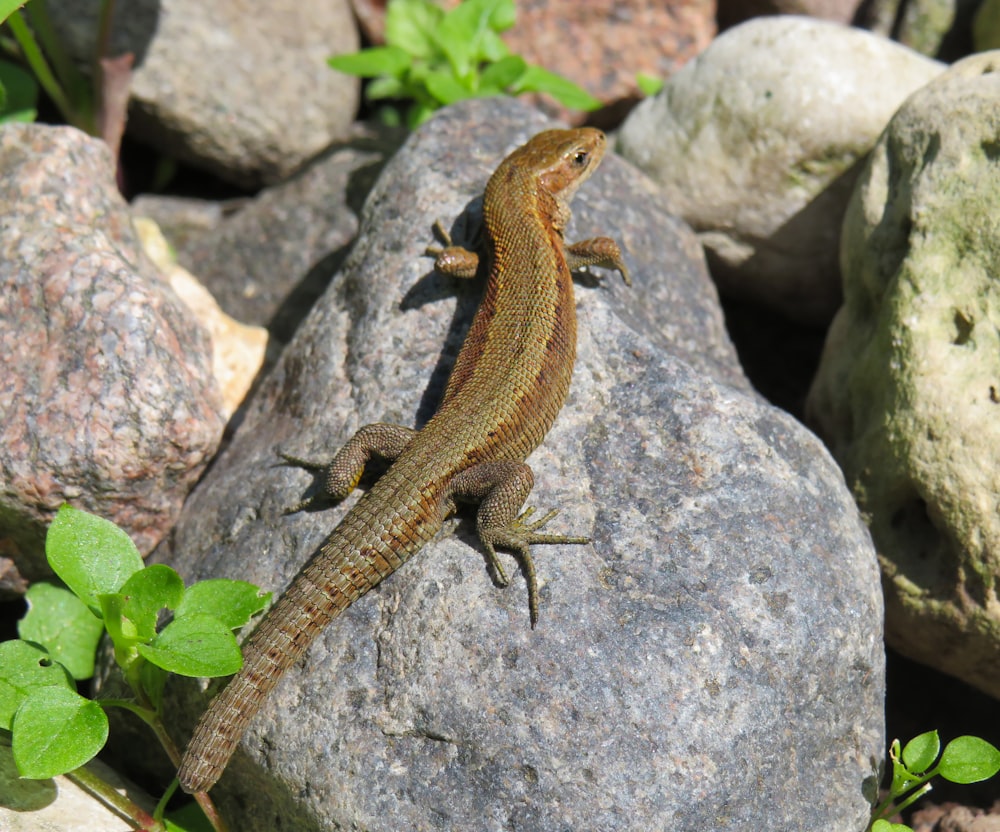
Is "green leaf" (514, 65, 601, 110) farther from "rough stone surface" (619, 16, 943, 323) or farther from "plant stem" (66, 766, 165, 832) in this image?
"plant stem" (66, 766, 165, 832)

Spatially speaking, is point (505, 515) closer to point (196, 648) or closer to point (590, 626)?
point (590, 626)

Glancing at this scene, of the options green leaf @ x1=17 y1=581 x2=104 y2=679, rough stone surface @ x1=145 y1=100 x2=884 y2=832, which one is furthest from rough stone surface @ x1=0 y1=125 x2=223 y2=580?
rough stone surface @ x1=145 y1=100 x2=884 y2=832

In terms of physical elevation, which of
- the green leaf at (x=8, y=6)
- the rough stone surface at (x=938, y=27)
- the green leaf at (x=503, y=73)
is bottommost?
the green leaf at (x=503, y=73)

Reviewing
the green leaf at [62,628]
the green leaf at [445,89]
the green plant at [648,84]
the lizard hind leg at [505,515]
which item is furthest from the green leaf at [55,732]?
the green plant at [648,84]

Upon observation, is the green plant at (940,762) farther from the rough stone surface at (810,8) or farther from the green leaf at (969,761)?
the rough stone surface at (810,8)

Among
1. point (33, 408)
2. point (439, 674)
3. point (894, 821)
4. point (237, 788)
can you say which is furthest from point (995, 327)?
point (33, 408)
